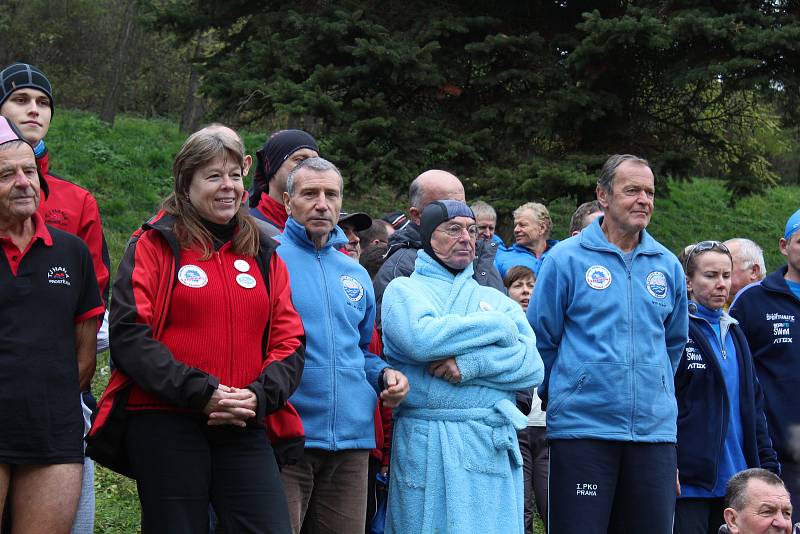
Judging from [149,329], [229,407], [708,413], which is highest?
[149,329]

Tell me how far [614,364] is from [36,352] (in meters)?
2.69

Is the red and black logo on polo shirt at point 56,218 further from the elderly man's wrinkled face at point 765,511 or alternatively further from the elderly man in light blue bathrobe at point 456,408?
the elderly man's wrinkled face at point 765,511

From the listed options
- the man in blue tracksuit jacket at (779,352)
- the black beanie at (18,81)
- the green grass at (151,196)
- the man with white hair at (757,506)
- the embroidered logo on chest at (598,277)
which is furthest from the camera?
the green grass at (151,196)

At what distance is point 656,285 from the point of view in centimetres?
503

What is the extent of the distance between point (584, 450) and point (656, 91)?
7233 mm

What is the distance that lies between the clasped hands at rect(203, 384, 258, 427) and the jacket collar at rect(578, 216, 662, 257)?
217 cm

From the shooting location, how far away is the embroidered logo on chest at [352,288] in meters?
4.61

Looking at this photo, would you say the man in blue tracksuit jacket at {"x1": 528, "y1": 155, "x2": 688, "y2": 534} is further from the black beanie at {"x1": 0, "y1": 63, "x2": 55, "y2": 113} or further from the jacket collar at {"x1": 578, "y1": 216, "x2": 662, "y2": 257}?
the black beanie at {"x1": 0, "y1": 63, "x2": 55, "y2": 113}

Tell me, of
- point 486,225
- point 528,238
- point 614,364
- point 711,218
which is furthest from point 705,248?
point 711,218

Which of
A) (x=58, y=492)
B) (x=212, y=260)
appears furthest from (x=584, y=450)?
(x=58, y=492)

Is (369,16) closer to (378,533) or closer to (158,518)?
(378,533)

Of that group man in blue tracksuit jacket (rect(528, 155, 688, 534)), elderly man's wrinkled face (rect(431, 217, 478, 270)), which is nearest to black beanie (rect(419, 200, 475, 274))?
elderly man's wrinkled face (rect(431, 217, 478, 270))

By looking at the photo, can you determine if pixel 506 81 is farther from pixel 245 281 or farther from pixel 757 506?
pixel 245 281

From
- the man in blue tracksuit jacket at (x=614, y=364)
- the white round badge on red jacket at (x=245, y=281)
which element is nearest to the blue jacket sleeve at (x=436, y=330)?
the man in blue tracksuit jacket at (x=614, y=364)
